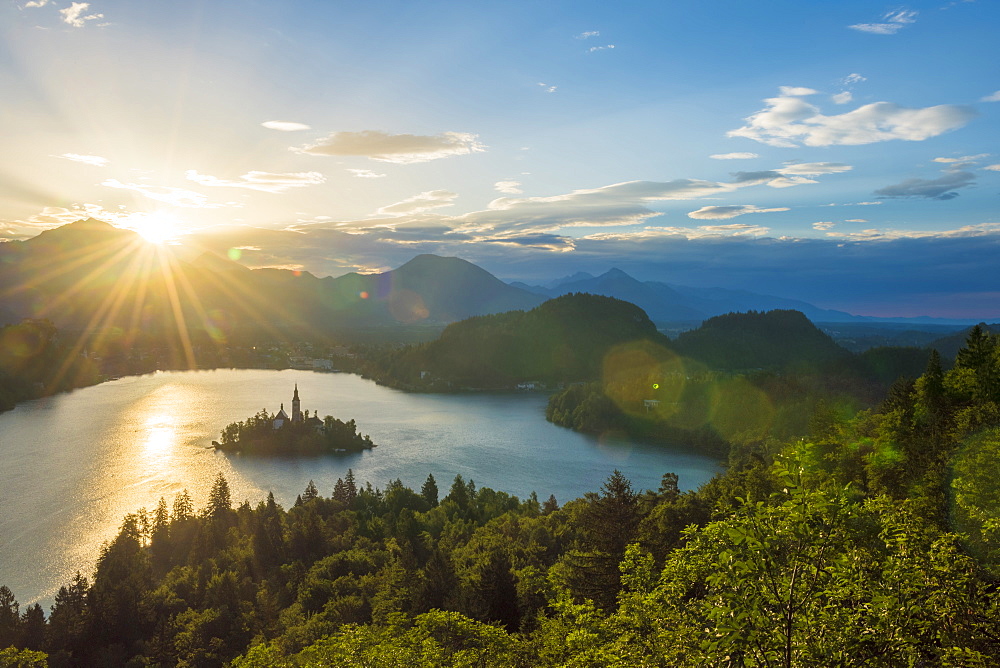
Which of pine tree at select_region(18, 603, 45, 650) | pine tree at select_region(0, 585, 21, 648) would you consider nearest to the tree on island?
pine tree at select_region(0, 585, 21, 648)

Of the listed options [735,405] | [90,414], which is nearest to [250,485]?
→ [90,414]

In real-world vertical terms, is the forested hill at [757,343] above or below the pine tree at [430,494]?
above

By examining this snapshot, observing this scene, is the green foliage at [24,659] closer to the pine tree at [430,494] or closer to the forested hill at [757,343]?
the pine tree at [430,494]

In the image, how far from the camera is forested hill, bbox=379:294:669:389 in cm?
10862

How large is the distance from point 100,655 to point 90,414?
59.0 metres

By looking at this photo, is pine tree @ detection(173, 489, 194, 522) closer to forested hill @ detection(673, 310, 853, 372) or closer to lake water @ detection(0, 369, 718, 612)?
lake water @ detection(0, 369, 718, 612)

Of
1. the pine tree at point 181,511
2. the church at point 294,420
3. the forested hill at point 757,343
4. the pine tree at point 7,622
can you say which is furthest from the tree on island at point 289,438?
the forested hill at point 757,343

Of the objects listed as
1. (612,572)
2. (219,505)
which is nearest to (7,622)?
(219,505)

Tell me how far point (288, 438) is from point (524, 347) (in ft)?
201

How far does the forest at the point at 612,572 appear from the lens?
5.40m

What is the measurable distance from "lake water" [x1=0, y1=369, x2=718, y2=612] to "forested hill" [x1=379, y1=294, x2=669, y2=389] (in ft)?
72.7

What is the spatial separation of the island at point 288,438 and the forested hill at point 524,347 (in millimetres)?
42309

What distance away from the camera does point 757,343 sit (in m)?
111

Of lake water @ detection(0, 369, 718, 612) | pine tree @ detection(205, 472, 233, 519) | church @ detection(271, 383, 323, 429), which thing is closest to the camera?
pine tree @ detection(205, 472, 233, 519)
